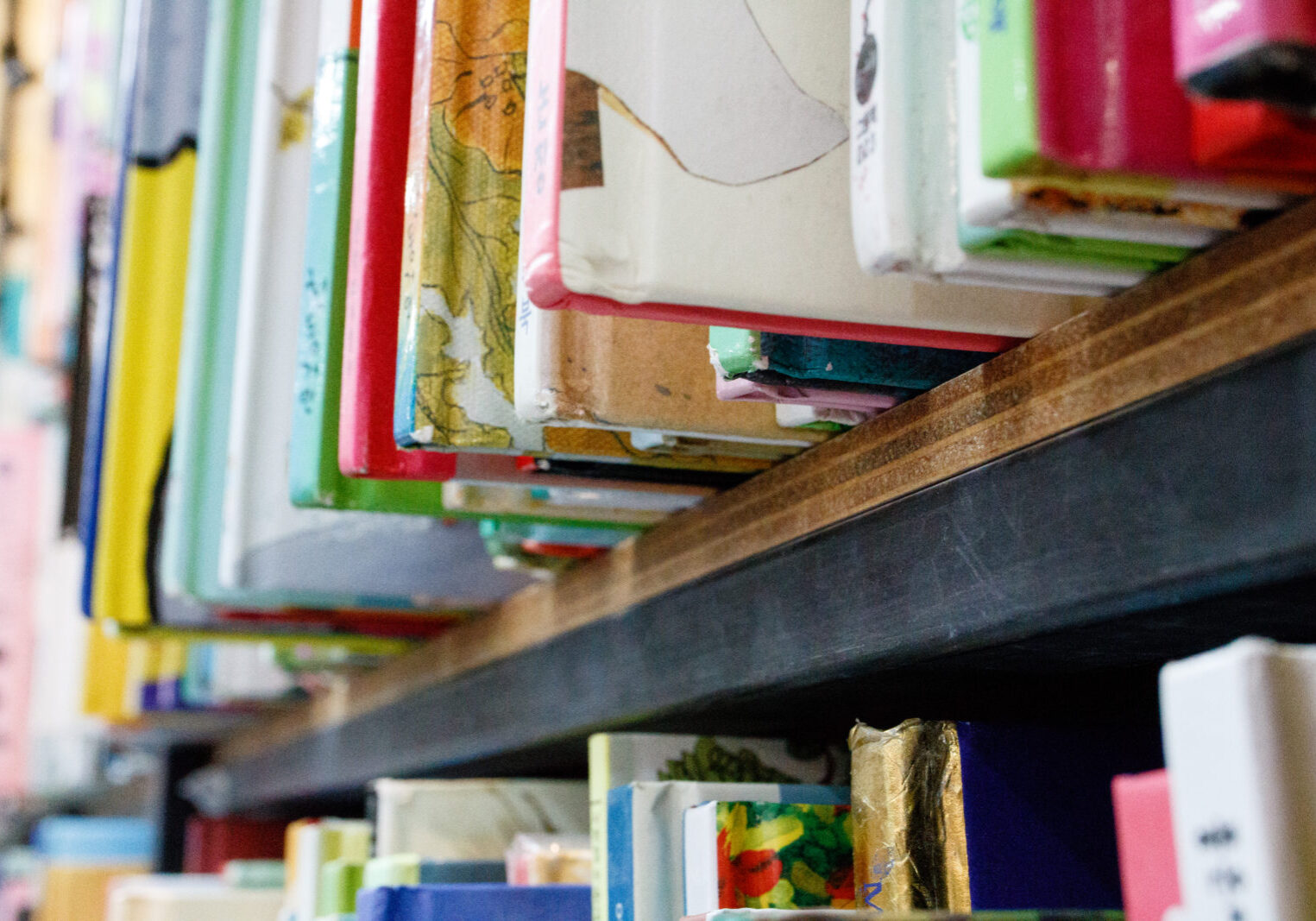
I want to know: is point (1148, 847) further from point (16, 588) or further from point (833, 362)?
point (16, 588)

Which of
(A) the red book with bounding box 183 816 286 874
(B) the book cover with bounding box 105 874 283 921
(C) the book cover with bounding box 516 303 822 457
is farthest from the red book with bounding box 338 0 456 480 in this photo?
(A) the red book with bounding box 183 816 286 874

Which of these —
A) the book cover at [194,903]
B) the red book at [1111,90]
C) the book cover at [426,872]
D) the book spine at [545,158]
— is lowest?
the book cover at [194,903]

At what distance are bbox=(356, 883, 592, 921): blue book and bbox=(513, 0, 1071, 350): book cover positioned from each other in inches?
15.0

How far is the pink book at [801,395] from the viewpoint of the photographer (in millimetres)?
521

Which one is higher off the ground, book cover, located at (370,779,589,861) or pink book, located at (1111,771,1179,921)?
book cover, located at (370,779,589,861)

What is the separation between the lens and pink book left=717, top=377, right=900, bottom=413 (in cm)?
52

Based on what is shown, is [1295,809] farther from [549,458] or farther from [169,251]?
[169,251]

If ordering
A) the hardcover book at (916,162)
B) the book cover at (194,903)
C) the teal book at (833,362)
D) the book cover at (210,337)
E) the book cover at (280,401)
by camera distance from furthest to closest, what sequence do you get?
the book cover at (194,903) < the book cover at (210,337) < the book cover at (280,401) < the teal book at (833,362) < the hardcover book at (916,162)

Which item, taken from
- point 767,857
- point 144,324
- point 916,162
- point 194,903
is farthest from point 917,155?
point 194,903

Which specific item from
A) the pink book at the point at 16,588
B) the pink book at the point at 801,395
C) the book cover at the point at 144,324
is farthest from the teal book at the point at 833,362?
the pink book at the point at 16,588

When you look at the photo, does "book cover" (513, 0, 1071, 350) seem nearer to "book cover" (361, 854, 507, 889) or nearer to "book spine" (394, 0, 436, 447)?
"book spine" (394, 0, 436, 447)

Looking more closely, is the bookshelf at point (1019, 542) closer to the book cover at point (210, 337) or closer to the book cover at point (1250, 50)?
the book cover at point (1250, 50)

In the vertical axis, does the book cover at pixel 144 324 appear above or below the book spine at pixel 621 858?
above

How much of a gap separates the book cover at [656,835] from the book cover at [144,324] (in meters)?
0.65
